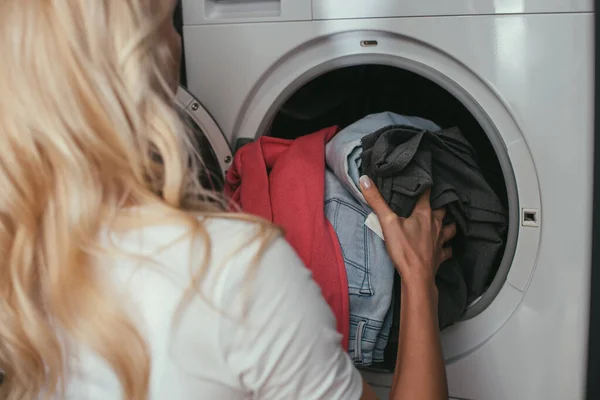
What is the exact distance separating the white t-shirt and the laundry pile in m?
0.34

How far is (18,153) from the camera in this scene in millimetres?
437

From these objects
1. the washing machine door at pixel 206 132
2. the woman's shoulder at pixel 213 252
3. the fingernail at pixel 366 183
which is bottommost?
the woman's shoulder at pixel 213 252

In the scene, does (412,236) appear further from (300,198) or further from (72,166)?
(72,166)

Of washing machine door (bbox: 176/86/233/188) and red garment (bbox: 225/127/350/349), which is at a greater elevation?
washing machine door (bbox: 176/86/233/188)

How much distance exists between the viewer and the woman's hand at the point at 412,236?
0.75 m

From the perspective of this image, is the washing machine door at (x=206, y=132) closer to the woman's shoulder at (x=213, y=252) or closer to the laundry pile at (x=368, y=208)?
the laundry pile at (x=368, y=208)

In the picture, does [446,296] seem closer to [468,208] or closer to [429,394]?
[468,208]

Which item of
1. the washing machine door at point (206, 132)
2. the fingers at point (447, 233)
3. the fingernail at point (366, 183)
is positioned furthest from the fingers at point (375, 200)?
the washing machine door at point (206, 132)

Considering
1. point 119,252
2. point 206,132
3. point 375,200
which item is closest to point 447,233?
point 375,200

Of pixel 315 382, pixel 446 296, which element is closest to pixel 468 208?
pixel 446 296

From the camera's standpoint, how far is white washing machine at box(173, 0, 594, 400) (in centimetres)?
77

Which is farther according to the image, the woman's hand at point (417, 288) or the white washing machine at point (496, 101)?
the white washing machine at point (496, 101)

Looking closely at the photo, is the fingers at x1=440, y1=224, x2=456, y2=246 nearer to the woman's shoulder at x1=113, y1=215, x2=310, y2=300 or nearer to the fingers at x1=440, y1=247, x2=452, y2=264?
the fingers at x1=440, y1=247, x2=452, y2=264

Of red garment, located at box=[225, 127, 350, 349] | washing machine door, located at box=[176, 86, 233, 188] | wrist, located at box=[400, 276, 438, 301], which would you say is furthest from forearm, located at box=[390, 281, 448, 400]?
washing machine door, located at box=[176, 86, 233, 188]
